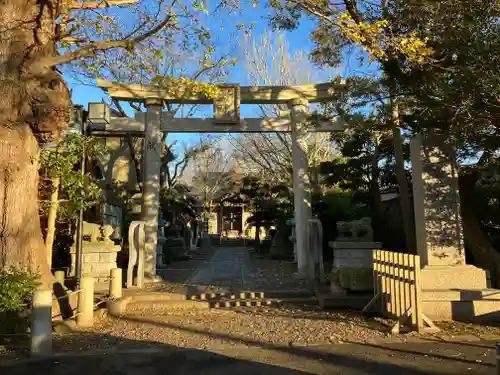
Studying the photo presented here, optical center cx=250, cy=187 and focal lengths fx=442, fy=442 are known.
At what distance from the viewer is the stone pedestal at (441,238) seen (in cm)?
714

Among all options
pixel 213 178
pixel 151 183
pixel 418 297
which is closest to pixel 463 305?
pixel 418 297

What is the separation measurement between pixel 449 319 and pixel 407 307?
1.08 meters

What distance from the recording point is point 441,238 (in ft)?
25.1

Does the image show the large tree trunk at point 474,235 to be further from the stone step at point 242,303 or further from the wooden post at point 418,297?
the stone step at point 242,303

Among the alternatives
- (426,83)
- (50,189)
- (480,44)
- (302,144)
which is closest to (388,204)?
(302,144)

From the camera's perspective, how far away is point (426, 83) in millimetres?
7551

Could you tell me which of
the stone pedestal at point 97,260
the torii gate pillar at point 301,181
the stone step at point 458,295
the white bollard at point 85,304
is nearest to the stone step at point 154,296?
the stone pedestal at point 97,260

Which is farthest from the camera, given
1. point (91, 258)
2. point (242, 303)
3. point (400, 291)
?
point (91, 258)

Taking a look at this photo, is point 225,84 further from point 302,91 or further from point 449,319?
point 449,319

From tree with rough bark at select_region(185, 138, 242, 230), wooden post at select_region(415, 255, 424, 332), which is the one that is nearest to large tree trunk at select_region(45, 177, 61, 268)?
wooden post at select_region(415, 255, 424, 332)

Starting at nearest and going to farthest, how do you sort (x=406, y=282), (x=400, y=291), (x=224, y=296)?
1. (x=406, y=282)
2. (x=400, y=291)
3. (x=224, y=296)

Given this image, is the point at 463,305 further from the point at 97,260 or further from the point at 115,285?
the point at 97,260

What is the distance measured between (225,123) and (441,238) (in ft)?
22.6

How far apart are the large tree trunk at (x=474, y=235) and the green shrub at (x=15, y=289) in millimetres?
7654
